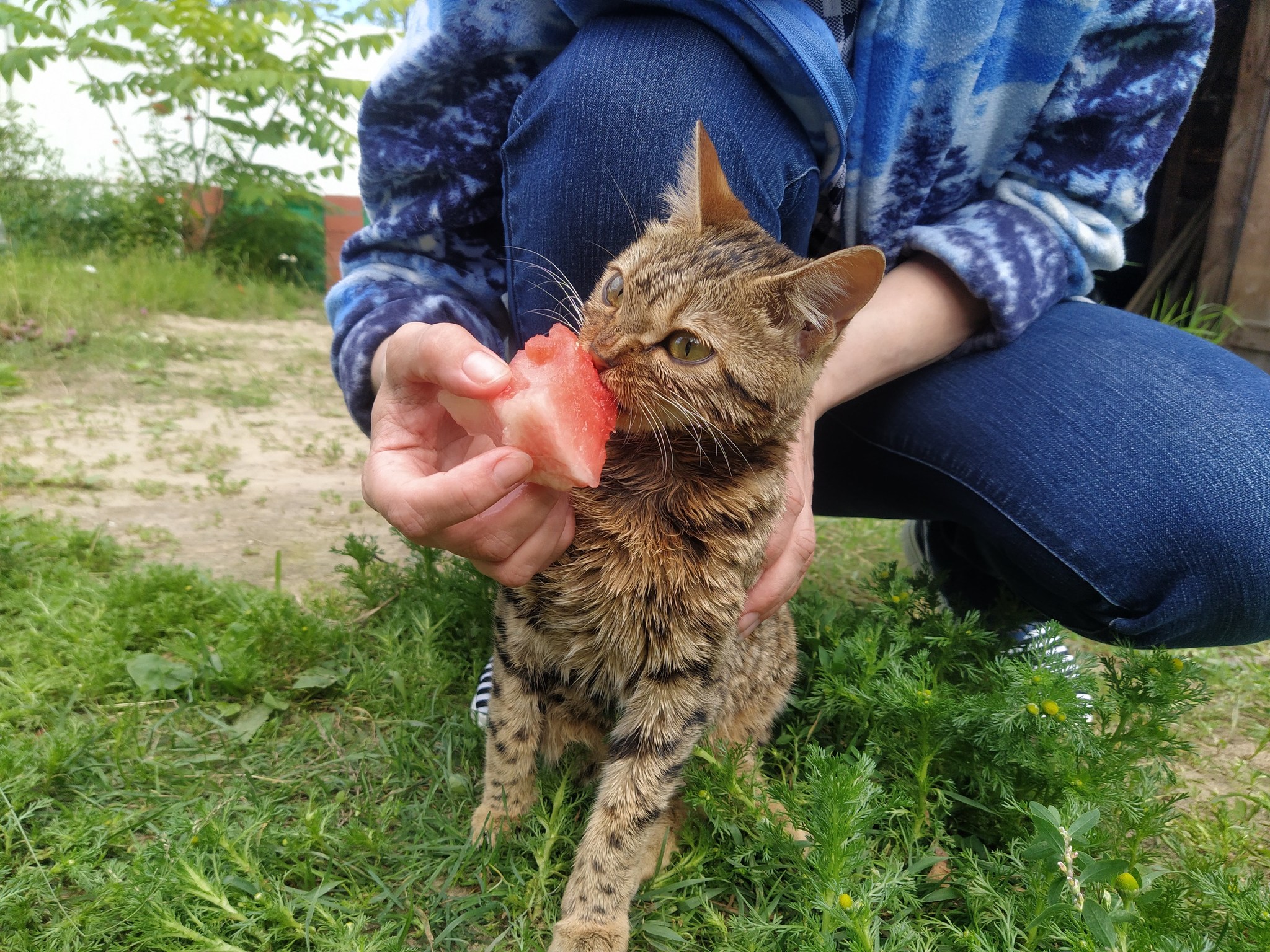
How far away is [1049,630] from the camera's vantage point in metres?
1.97

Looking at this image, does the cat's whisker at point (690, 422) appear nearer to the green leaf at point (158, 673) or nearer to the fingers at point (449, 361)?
the fingers at point (449, 361)

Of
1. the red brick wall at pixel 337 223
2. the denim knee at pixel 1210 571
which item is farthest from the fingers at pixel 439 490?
the red brick wall at pixel 337 223

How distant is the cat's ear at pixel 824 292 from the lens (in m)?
1.50

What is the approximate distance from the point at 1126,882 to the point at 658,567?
970 mm

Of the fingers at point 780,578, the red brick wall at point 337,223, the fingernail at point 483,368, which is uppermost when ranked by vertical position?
the fingernail at point 483,368

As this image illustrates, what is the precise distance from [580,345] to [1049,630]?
4.48ft

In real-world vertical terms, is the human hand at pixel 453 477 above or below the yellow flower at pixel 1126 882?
above

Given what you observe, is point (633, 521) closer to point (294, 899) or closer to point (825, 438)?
point (294, 899)

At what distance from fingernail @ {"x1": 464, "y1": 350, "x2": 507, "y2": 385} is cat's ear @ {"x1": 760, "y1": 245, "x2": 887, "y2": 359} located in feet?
1.91

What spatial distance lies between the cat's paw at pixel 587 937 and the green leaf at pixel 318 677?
0.99 metres

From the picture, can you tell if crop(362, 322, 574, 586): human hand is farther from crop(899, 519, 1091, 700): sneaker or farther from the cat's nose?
crop(899, 519, 1091, 700): sneaker

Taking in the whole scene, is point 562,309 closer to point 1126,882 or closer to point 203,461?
point 1126,882

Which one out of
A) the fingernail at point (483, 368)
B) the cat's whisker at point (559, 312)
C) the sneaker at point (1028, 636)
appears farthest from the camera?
the cat's whisker at point (559, 312)

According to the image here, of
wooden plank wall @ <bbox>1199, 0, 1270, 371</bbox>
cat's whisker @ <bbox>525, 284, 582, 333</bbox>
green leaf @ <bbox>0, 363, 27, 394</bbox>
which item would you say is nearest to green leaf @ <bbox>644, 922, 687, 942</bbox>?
cat's whisker @ <bbox>525, 284, 582, 333</bbox>
